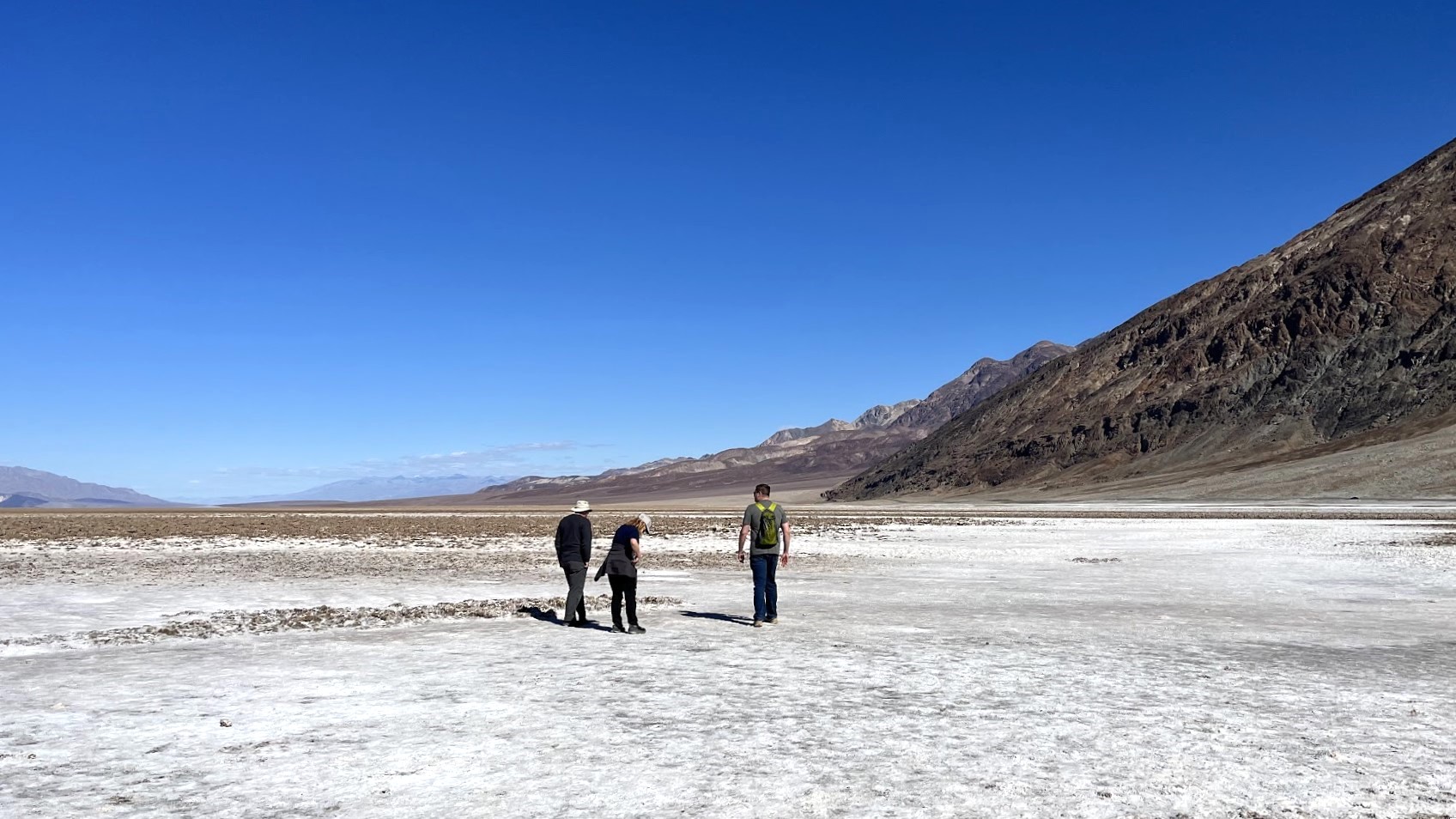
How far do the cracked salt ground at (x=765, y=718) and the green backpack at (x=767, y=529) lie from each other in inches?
47.9

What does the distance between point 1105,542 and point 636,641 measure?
28.6 m

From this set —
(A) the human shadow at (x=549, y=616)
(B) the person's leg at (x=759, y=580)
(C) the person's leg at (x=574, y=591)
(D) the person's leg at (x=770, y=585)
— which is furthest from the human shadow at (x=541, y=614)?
(D) the person's leg at (x=770, y=585)

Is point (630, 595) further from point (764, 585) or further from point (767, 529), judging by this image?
point (767, 529)

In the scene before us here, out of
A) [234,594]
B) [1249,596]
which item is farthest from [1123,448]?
[234,594]

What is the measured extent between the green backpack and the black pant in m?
1.89

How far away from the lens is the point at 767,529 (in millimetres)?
14359

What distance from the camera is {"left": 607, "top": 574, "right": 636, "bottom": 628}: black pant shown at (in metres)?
13.7

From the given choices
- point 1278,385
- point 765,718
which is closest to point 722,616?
point 765,718

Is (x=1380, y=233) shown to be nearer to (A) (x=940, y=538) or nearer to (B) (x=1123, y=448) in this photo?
(B) (x=1123, y=448)

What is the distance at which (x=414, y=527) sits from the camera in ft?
173

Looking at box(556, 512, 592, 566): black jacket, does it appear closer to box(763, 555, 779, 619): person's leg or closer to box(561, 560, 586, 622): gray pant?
box(561, 560, 586, 622): gray pant

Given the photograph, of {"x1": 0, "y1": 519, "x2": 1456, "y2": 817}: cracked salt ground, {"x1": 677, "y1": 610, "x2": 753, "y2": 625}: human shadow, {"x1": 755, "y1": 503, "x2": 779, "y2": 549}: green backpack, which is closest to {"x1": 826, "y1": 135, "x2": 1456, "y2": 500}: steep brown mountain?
{"x1": 677, "y1": 610, "x2": 753, "y2": 625}: human shadow

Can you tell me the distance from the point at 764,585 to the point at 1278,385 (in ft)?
391

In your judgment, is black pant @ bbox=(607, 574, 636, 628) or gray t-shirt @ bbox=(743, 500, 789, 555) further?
gray t-shirt @ bbox=(743, 500, 789, 555)
